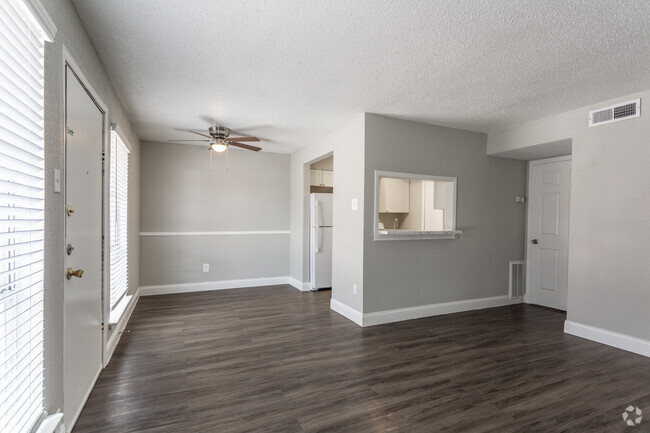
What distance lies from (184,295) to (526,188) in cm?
570

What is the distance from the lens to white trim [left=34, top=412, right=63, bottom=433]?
1.51 m

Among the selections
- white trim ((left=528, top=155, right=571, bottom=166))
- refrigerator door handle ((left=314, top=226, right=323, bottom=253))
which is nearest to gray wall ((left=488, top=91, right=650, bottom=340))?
white trim ((left=528, top=155, right=571, bottom=166))

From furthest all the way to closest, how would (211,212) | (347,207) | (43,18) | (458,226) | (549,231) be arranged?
(211,212)
(549,231)
(458,226)
(347,207)
(43,18)

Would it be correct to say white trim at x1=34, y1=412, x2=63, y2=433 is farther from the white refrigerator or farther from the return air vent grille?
the return air vent grille

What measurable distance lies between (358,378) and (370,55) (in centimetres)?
254

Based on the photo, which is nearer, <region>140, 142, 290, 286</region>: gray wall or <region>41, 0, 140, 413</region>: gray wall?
<region>41, 0, 140, 413</region>: gray wall

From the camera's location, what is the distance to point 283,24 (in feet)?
6.88

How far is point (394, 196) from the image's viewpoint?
614 cm

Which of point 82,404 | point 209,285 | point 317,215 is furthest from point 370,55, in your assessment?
point 209,285

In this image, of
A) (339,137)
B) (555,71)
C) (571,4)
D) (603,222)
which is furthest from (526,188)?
(571,4)

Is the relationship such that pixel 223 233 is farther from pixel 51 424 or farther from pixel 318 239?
pixel 51 424

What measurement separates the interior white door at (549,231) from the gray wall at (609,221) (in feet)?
3.53

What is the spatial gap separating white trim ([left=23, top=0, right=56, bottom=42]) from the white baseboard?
508 cm

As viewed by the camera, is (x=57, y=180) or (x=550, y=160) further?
(x=550, y=160)
